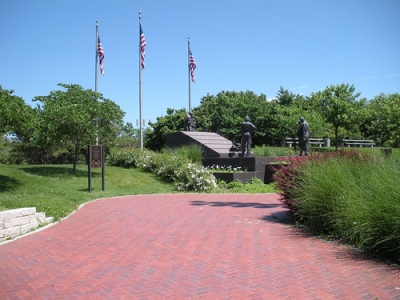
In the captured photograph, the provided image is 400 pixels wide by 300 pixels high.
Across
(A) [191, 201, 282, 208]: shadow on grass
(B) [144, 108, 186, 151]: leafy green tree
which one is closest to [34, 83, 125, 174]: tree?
(A) [191, 201, 282, 208]: shadow on grass

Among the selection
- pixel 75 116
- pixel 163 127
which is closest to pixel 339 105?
pixel 163 127

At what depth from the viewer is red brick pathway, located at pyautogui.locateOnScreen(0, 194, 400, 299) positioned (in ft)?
14.0

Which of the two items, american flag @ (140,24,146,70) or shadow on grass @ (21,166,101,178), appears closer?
shadow on grass @ (21,166,101,178)

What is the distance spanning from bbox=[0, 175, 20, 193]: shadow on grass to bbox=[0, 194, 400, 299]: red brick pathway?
487cm

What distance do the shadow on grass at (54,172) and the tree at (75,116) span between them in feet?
2.59

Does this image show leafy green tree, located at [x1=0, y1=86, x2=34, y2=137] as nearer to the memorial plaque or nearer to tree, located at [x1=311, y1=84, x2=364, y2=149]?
the memorial plaque

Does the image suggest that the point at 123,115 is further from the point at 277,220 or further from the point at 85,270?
the point at 85,270

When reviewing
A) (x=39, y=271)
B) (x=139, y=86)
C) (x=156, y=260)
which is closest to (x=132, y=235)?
(x=156, y=260)

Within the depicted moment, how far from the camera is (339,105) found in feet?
126

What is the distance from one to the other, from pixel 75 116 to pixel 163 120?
24402 millimetres

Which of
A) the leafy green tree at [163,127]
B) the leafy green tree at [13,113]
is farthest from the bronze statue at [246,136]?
the leafy green tree at [163,127]

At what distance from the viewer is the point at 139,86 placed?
29.2 m

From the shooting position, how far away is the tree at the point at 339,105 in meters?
38.4

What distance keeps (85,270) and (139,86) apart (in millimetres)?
25110
